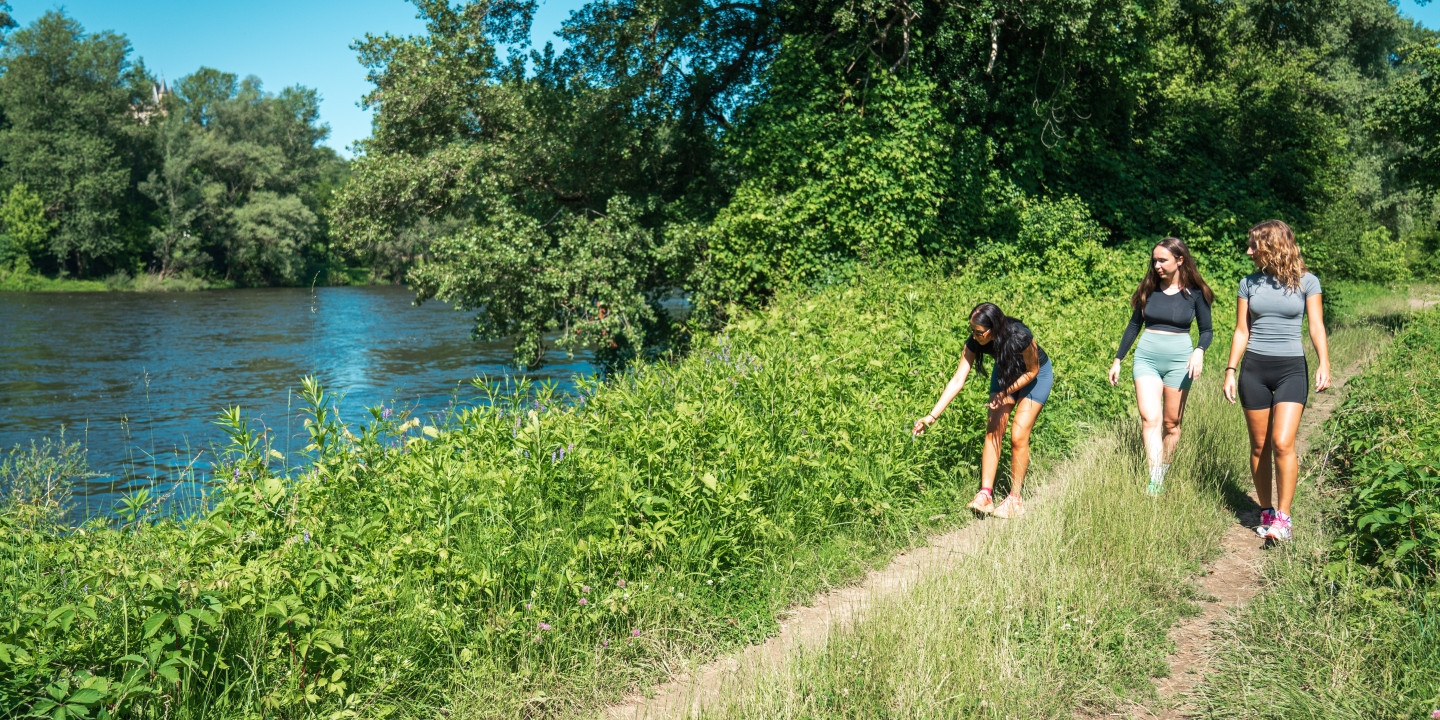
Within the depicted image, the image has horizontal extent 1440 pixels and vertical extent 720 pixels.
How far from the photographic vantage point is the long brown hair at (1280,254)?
5.49 metres

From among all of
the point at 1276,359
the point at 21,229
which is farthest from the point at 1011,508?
the point at 21,229

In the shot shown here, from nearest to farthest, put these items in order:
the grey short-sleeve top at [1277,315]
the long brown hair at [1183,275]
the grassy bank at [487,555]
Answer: the grassy bank at [487,555] → the grey short-sleeve top at [1277,315] → the long brown hair at [1183,275]

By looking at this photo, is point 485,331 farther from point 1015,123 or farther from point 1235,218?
point 1235,218

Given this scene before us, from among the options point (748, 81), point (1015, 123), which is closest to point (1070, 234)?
point (1015, 123)

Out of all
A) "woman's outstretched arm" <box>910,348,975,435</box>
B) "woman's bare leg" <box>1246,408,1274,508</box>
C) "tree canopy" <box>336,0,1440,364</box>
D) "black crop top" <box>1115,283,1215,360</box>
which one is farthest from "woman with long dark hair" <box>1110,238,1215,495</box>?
"tree canopy" <box>336,0,1440,364</box>

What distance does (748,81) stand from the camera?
1714cm

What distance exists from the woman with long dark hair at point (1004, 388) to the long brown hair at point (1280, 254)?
1.51 m

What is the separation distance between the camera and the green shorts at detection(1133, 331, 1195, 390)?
6.18 m

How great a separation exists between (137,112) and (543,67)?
58.5 metres

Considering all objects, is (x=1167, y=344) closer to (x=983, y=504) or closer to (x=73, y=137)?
(x=983, y=504)

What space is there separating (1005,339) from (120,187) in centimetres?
6240

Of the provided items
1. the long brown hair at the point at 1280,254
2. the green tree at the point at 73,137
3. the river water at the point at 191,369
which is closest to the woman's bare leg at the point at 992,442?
the long brown hair at the point at 1280,254

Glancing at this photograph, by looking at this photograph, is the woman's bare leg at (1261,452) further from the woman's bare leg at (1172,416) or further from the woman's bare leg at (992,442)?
the woman's bare leg at (992,442)

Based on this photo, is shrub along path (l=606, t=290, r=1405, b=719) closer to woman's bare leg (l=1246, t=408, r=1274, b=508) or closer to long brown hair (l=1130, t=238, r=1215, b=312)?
woman's bare leg (l=1246, t=408, r=1274, b=508)
